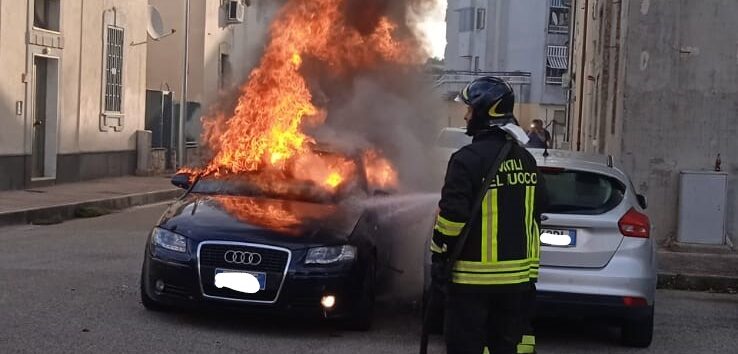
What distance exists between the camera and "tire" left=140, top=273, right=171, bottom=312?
7.84 metres

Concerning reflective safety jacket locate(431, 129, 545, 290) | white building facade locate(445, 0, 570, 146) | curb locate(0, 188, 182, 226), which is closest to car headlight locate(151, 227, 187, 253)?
reflective safety jacket locate(431, 129, 545, 290)

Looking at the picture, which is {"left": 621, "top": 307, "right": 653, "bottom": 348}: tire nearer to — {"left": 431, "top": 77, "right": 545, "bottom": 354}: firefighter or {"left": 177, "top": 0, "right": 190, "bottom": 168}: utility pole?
{"left": 431, "top": 77, "right": 545, "bottom": 354}: firefighter

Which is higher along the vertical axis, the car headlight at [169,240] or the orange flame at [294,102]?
the orange flame at [294,102]

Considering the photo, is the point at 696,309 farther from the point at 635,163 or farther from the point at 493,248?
the point at 493,248

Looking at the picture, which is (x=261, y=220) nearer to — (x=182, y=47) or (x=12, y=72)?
(x=12, y=72)

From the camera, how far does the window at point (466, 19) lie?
51594 mm

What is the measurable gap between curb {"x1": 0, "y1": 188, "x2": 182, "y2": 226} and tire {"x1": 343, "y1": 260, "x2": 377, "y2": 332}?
313 inches

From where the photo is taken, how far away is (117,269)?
10117mm

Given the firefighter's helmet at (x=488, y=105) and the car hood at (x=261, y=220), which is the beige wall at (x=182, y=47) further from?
the firefighter's helmet at (x=488, y=105)

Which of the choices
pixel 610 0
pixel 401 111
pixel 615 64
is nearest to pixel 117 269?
pixel 401 111

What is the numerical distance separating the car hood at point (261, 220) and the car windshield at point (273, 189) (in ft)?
0.40

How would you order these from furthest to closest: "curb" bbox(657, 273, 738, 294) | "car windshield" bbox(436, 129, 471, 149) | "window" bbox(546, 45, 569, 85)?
"window" bbox(546, 45, 569, 85) → "car windshield" bbox(436, 129, 471, 149) → "curb" bbox(657, 273, 738, 294)

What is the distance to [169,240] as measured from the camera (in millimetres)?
7656

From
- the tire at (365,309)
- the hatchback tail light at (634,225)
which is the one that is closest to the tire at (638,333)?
the hatchback tail light at (634,225)
